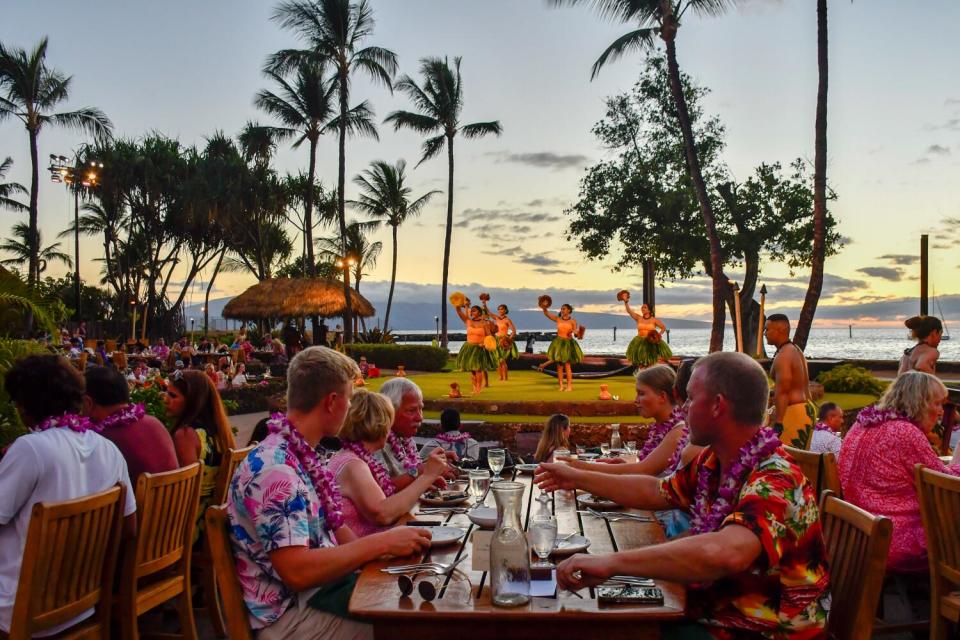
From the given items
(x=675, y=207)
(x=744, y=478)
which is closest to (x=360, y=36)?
(x=675, y=207)

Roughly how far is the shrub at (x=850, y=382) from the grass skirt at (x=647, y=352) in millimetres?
2821

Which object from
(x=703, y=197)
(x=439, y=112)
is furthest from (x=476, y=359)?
(x=439, y=112)

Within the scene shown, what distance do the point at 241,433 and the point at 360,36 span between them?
17.0 m

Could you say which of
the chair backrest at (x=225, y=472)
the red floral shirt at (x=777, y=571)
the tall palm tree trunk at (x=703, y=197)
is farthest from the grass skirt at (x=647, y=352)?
the red floral shirt at (x=777, y=571)

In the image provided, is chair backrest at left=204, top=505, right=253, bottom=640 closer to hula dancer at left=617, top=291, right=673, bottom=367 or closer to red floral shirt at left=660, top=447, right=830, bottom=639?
red floral shirt at left=660, top=447, right=830, bottom=639

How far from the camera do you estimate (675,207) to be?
80.3 feet

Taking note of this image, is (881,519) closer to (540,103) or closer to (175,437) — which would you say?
(175,437)

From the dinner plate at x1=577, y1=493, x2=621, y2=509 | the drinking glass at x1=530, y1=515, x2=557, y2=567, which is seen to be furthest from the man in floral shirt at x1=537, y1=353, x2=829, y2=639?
the dinner plate at x1=577, y1=493, x2=621, y2=509

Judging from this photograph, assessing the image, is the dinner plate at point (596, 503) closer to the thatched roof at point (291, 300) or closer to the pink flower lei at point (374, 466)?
the pink flower lei at point (374, 466)

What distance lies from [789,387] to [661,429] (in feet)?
8.06

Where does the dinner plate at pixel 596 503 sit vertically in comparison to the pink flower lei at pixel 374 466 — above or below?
below

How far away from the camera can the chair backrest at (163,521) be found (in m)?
3.13

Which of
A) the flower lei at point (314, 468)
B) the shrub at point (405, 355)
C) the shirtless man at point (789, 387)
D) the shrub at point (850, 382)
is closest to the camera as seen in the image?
the flower lei at point (314, 468)

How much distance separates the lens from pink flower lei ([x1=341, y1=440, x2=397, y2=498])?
3.31m
